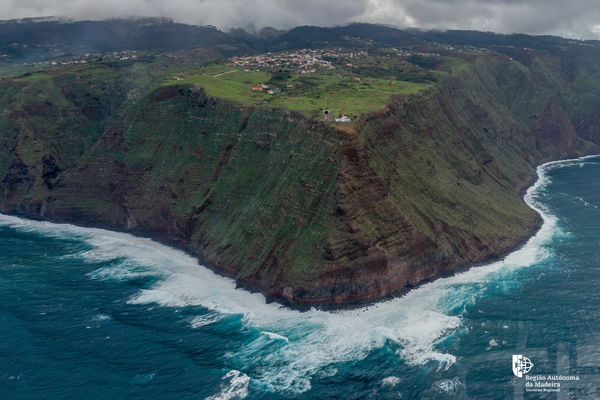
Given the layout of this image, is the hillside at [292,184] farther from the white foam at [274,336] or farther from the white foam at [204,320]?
the white foam at [204,320]

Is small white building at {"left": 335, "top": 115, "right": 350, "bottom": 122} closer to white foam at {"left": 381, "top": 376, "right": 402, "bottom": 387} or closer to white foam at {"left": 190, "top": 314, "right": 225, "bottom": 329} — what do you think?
white foam at {"left": 190, "top": 314, "right": 225, "bottom": 329}

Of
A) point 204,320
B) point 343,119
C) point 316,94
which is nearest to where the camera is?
point 204,320

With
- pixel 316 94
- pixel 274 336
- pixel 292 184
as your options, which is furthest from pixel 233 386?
pixel 316 94

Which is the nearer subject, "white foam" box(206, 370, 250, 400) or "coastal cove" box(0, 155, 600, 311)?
"white foam" box(206, 370, 250, 400)

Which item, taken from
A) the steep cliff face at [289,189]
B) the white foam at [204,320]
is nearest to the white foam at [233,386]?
the white foam at [204,320]

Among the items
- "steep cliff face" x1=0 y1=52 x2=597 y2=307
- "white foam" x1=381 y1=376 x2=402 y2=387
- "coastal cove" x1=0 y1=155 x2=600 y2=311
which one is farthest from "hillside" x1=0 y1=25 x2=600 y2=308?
"white foam" x1=381 y1=376 x2=402 y2=387

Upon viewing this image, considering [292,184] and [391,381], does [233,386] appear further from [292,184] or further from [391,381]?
[292,184]
